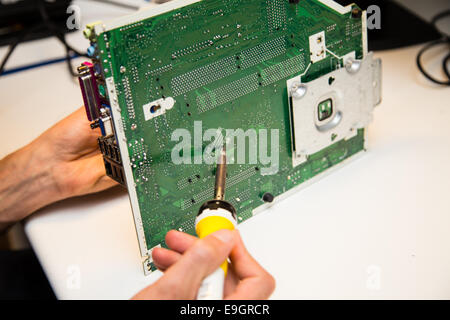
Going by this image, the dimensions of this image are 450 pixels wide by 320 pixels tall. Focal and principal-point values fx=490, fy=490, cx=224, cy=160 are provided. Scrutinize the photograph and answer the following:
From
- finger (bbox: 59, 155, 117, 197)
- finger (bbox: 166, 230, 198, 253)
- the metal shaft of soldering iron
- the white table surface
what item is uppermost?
the metal shaft of soldering iron

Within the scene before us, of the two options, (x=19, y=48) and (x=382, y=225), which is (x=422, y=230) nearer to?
(x=382, y=225)

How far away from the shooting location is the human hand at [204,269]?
1.70 ft

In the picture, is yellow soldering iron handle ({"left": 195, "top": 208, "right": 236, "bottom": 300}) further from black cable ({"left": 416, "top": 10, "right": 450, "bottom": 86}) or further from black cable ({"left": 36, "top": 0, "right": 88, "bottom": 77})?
black cable ({"left": 36, "top": 0, "right": 88, "bottom": 77})

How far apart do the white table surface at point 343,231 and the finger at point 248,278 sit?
4.0 inches

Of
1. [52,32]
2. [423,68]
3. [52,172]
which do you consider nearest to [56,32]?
[52,32]

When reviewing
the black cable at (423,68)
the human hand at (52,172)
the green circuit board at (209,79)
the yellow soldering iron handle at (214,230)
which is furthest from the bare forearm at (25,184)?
the black cable at (423,68)

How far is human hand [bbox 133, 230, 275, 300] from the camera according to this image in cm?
52

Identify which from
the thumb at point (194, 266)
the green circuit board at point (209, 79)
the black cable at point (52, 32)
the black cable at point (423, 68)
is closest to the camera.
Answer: the thumb at point (194, 266)

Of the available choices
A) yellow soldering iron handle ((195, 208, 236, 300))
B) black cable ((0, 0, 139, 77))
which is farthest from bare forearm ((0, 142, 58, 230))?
black cable ((0, 0, 139, 77))

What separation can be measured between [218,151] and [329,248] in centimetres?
22

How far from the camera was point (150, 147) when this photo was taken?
677mm

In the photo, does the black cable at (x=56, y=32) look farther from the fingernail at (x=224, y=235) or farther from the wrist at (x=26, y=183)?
the fingernail at (x=224, y=235)

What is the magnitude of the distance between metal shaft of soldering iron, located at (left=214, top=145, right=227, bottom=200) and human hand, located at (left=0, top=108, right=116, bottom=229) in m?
0.23

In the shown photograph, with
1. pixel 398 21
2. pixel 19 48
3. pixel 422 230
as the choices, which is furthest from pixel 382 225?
pixel 19 48
